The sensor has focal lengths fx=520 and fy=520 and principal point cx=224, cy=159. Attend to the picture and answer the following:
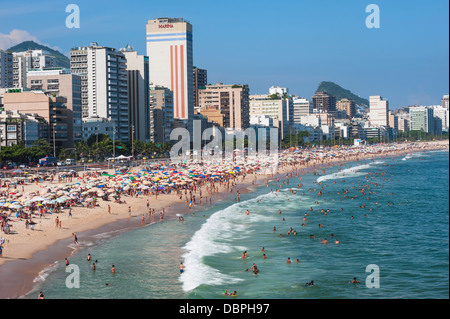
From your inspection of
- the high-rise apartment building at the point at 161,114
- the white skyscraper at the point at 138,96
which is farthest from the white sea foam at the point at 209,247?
the high-rise apartment building at the point at 161,114

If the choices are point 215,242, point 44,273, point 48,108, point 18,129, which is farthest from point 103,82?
point 44,273

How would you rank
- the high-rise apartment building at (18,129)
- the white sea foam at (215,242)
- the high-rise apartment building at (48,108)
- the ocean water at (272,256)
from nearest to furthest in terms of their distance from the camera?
the ocean water at (272,256), the white sea foam at (215,242), the high-rise apartment building at (18,129), the high-rise apartment building at (48,108)

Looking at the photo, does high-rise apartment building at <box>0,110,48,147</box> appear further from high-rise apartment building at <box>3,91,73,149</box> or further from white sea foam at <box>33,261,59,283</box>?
white sea foam at <box>33,261,59,283</box>

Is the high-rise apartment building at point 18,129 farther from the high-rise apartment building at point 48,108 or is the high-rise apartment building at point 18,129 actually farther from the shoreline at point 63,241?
the shoreline at point 63,241

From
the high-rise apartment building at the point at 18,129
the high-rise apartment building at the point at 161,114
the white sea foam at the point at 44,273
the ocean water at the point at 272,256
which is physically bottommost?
the ocean water at the point at 272,256

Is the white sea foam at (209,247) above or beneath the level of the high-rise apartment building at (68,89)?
beneath

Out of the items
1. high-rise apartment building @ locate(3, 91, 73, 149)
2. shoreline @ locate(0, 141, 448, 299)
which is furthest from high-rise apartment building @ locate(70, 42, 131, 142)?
shoreline @ locate(0, 141, 448, 299)
